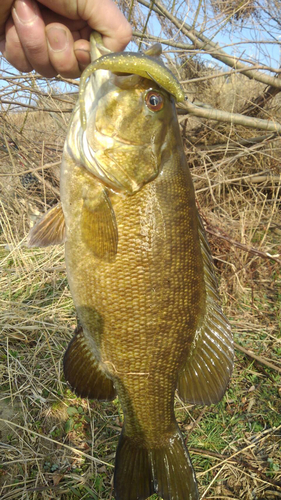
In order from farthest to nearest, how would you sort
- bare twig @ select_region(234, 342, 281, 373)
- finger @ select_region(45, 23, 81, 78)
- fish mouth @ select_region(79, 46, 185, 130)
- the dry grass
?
1. bare twig @ select_region(234, 342, 281, 373)
2. the dry grass
3. finger @ select_region(45, 23, 81, 78)
4. fish mouth @ select_region(79, 46, 185, 130)

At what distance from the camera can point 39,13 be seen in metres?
1.25

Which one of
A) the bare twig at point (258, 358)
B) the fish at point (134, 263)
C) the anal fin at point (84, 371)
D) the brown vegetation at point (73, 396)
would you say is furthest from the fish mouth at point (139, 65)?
the bare twig at point (258, 358)

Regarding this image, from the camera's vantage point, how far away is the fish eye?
1.27 metres

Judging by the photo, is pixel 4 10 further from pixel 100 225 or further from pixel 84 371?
pixel 84 371

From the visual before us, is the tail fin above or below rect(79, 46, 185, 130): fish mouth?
below

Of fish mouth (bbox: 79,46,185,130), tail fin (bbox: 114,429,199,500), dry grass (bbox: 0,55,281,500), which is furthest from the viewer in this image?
dry grass (bbox: 0,55,281,500)

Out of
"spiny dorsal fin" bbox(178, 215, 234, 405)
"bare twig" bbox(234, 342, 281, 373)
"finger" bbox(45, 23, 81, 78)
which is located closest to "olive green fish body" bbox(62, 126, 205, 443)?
"spiny dorsal fin" bbox(178, 215, 234, 405)

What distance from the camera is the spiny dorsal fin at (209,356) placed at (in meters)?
1.56

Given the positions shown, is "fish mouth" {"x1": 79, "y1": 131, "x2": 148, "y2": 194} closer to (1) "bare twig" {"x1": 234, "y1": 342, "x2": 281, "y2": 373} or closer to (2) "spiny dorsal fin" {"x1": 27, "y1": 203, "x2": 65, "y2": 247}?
(2) "spiny dorsal fin" {"x1": 27, "y1": 203, "x2": 65, "y2": 247}

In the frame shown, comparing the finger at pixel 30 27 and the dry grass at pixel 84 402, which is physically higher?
the finger at pixel 30 27

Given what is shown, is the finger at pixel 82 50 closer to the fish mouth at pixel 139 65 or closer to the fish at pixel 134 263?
the fish at pixel 134 263

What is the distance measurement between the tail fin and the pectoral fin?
94 centimetres

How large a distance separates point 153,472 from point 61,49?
198 cm

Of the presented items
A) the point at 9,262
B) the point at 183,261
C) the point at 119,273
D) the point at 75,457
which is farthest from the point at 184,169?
the point at 9,262
